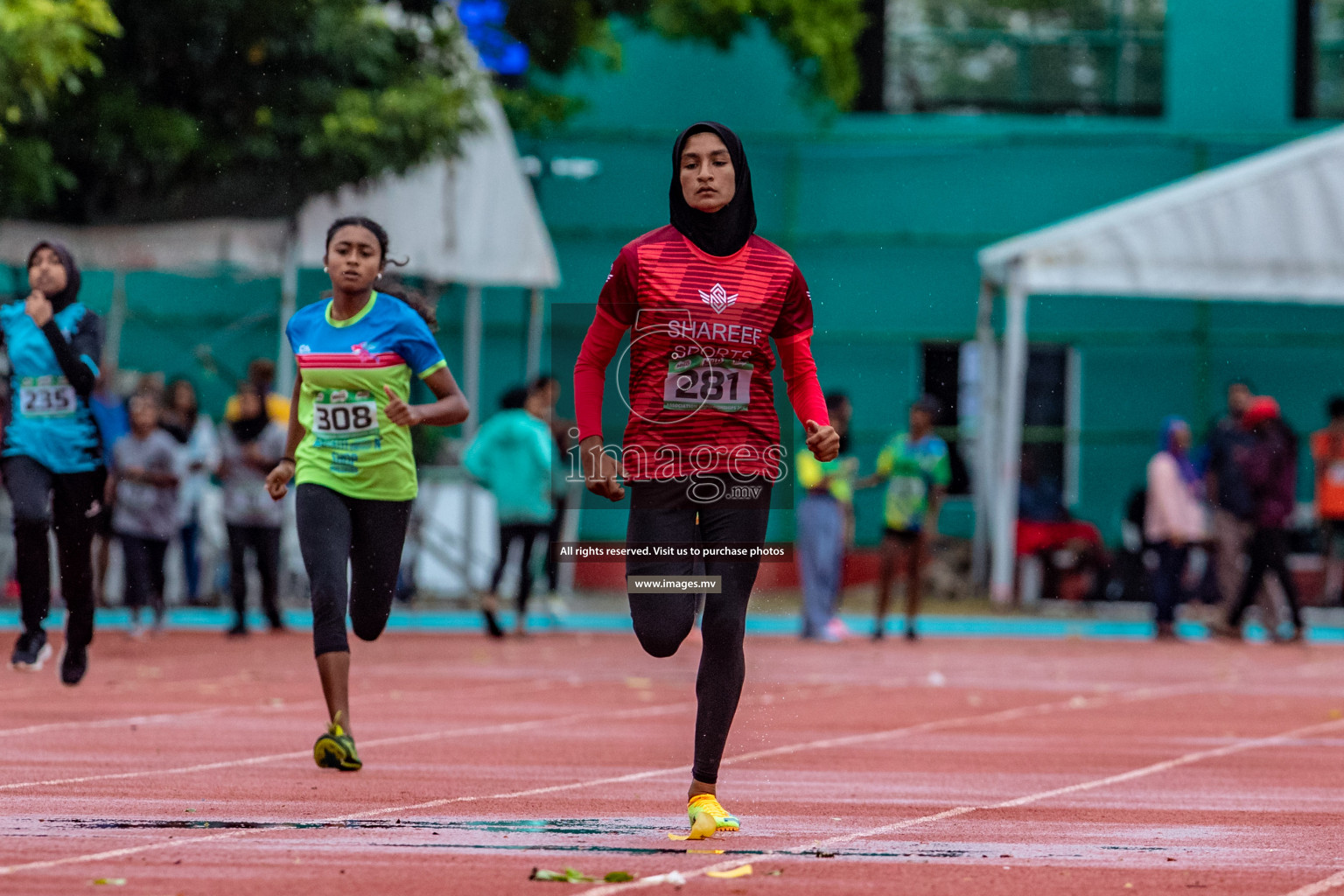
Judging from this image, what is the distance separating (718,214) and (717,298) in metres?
0.24

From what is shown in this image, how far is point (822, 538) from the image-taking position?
1784cm

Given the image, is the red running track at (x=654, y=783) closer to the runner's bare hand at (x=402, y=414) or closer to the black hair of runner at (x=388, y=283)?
the runner's bare hand at (x=402, y=414)

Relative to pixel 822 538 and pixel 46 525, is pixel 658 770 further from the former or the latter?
pixel 822 538

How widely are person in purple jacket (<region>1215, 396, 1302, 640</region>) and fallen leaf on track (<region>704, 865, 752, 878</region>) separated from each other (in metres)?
13.9

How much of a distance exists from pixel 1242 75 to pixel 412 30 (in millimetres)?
11242

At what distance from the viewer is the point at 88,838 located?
593 cm

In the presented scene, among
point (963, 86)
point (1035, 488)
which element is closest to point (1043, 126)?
point (963, 86)

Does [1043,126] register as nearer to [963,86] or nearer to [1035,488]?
[963,86]

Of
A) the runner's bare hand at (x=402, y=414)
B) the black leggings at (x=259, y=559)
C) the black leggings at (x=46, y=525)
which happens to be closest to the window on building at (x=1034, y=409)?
the black leggings at (x=259, y=559)

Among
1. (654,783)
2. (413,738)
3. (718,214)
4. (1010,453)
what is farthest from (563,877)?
(1010,453)

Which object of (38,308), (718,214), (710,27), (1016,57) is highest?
(1016,57)

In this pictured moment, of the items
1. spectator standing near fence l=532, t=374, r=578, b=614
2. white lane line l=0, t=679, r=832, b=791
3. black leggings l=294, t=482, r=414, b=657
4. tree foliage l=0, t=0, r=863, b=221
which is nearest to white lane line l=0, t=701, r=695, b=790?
white lane line l=0, t=679, r=832, b=791

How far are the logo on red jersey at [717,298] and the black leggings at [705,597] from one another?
0.49 m

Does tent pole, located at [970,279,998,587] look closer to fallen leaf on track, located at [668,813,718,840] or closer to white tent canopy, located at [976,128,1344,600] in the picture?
Result: white tent canopy, located at [976,128,1344,600]
